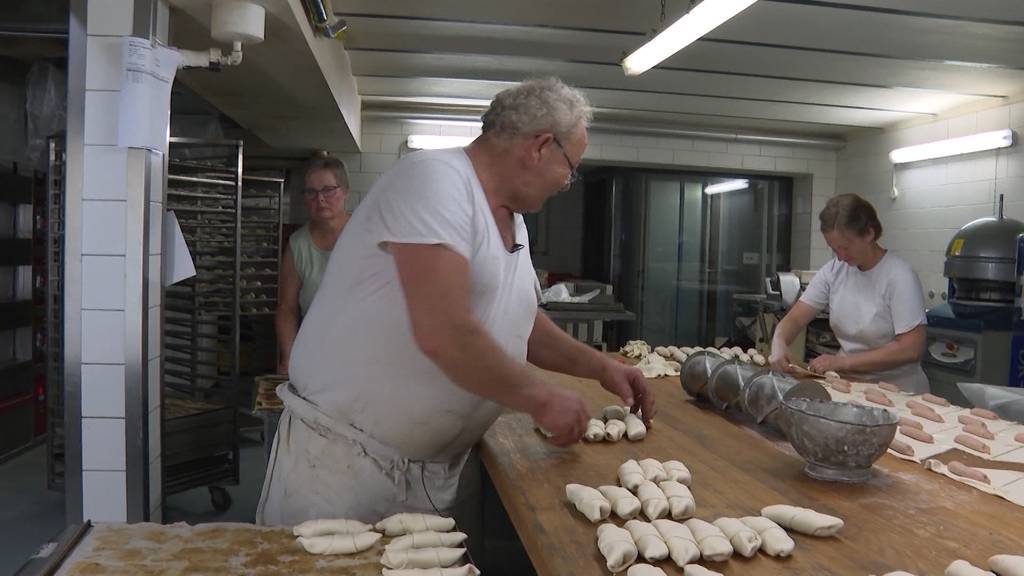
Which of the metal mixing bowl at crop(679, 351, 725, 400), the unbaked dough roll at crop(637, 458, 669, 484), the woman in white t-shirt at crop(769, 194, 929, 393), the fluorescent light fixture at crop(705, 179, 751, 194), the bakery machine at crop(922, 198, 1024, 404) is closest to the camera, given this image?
the unbaked dough roll at crop(637, 458, 669, 484)

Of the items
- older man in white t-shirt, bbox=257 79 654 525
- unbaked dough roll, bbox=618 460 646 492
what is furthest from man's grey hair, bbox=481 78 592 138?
unbaked dough roll, bbox=618 460 646 492

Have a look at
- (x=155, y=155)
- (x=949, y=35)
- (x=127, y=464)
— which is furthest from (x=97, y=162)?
(x=949, y=35)

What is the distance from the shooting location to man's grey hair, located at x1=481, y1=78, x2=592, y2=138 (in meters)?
1.65

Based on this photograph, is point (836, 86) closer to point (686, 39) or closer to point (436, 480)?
point (686, 39)

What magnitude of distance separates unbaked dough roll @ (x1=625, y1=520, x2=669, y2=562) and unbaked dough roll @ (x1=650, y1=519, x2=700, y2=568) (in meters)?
Answer: 0.01

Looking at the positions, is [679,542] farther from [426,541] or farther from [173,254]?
[173,254]

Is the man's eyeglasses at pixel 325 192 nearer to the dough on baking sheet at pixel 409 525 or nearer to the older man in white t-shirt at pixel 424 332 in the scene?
the older man in white t-shirt at pixel 424 332

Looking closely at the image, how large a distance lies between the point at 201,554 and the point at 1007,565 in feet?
4.54

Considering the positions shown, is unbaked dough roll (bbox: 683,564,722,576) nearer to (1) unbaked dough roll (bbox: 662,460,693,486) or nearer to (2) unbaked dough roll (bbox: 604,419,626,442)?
(1) unbaked dough roll (bbox: 662,460,693,486)

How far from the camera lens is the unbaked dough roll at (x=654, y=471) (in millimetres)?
1607

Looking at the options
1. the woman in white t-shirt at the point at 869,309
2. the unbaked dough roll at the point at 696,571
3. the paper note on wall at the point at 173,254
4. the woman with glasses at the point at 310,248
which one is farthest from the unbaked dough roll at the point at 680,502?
the woman with glasses at the point at 310,248

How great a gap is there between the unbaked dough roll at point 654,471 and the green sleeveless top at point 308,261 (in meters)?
2.38

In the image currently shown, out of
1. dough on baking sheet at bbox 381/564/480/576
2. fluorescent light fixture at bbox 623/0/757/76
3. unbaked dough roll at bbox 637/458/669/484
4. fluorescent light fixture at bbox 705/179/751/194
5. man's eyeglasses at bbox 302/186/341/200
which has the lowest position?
dough on baking sheet at bbox 381/564/480/576

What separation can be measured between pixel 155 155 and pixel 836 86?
4406 mm
